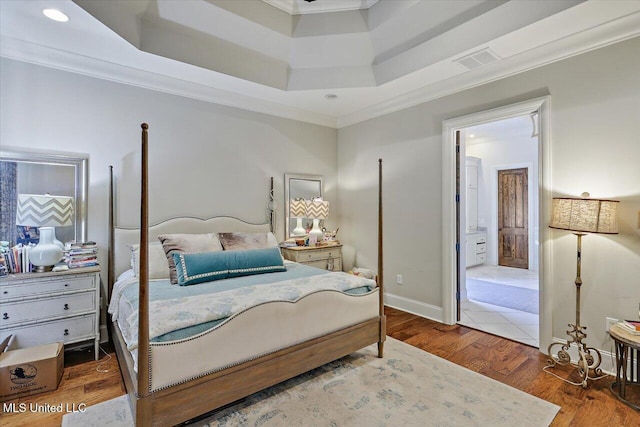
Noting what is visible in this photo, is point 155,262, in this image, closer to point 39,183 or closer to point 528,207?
point 39,183

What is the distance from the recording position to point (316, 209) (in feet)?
14.6

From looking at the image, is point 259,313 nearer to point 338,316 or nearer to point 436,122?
point 338,316

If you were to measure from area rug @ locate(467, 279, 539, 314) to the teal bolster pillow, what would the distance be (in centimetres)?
325

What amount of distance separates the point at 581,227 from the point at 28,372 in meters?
4.19

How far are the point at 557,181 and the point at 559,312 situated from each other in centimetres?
116

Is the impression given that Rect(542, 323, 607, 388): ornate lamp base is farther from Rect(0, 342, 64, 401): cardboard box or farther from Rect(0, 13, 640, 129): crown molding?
Rect(0, 342, 64, 401): cardboard box

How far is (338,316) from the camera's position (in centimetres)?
250

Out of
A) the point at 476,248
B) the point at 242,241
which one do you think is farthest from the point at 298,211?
the point at 476,248

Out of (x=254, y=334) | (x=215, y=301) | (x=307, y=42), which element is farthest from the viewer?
(x=307, y=42)

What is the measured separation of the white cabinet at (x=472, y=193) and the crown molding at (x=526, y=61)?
3.77 metres

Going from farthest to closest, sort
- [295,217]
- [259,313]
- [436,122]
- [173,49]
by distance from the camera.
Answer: [295,217] → [436,122] → [173,49] → [259,313]

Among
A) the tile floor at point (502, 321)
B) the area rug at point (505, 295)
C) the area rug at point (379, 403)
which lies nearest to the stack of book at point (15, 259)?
the area rug at point (379, 403)

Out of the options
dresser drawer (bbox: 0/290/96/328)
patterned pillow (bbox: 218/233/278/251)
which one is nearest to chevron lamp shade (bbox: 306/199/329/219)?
patterned pillow (bbox: 218/233/278/251)

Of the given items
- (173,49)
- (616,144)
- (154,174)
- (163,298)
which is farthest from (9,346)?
(616,144)
